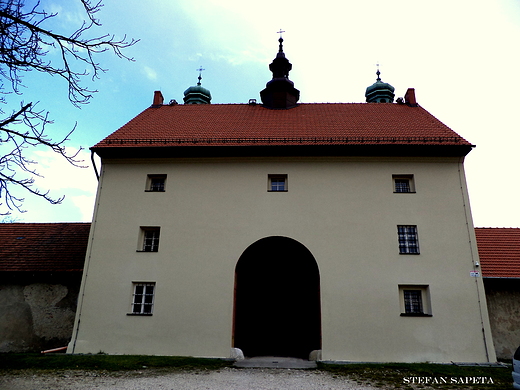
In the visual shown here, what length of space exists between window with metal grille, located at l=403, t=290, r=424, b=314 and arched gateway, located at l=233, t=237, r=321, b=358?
2.90 meters

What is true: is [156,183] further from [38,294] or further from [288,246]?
[38,294]

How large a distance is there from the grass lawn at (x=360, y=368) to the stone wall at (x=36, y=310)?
2.00 meters

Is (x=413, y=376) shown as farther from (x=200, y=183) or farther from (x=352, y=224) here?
(x=200, y=183)

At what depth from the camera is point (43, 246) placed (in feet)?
48.5

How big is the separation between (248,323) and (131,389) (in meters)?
7.09

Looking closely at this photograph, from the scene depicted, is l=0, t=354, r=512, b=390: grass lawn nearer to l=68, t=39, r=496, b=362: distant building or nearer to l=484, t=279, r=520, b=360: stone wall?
l=68, t=39, r=496, b=362: distant building

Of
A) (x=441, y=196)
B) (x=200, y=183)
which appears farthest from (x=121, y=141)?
(x=441, y=196)

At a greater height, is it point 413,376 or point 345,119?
point 345,119

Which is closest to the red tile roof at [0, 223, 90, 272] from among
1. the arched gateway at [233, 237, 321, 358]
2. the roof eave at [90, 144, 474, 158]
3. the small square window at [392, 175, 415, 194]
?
the roof eave at [90, 144, 474, 158]

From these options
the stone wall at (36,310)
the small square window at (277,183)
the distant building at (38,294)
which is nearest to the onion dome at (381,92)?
the small square window at (277,183)

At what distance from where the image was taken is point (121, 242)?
41.2 feet

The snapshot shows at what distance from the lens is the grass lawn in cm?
825

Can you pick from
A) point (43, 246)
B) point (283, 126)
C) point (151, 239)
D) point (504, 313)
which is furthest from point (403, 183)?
point (43, 246)

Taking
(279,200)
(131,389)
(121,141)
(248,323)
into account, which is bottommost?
(131,389)
